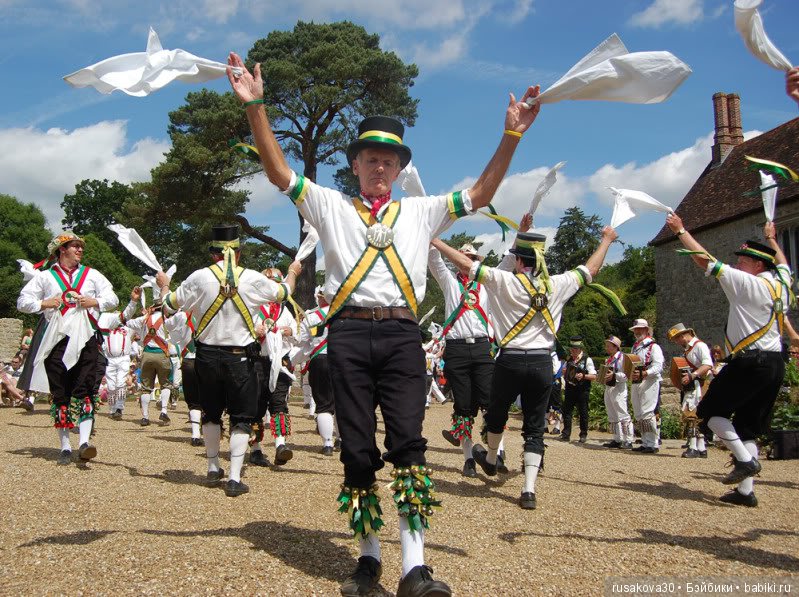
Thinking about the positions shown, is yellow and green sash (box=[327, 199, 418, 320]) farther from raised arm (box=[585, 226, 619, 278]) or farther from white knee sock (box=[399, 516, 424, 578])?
raised arm (box=[585, 226, 619, 278])

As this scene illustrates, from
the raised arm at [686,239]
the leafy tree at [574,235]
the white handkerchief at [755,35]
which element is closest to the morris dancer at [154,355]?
the raised arm at [686,239]

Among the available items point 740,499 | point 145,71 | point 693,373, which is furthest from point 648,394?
point 145,71

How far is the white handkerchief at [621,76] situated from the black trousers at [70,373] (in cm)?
555

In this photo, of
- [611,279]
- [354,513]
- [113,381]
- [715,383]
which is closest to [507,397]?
[715,383]

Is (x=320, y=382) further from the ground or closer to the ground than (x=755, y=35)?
closer to the ground

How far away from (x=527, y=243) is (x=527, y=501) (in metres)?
2.10

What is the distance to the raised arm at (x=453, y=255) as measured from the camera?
5.09 meters

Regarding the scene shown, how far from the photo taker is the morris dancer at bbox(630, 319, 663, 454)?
11.3 meters

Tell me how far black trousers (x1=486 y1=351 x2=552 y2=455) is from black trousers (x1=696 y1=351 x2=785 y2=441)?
1.56 meters

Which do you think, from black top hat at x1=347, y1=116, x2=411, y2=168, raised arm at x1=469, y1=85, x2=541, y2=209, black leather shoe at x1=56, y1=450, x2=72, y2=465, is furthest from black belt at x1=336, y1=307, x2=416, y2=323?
black leather shoe at x1=56, y1=450, x2=72, y2=465

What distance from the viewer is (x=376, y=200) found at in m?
3.79

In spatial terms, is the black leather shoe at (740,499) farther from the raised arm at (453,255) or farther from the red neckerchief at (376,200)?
the red neckerchief at (376,200)

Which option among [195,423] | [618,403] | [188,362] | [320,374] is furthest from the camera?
[618,403]

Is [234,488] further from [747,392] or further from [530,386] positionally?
[747,392]
